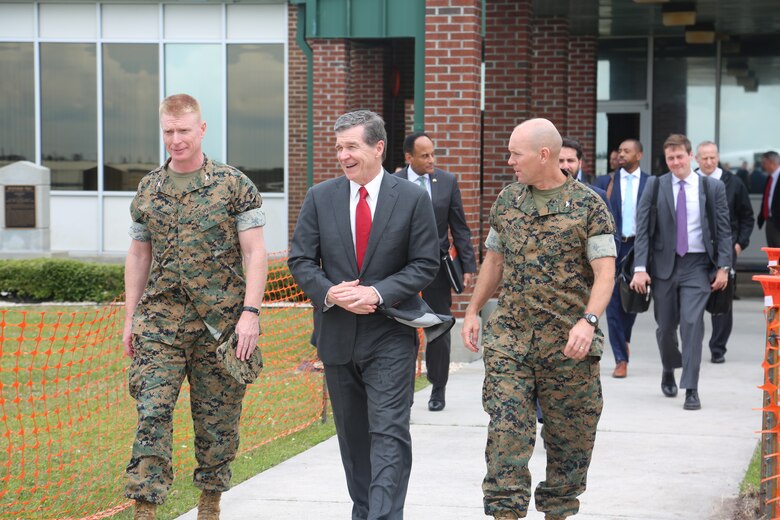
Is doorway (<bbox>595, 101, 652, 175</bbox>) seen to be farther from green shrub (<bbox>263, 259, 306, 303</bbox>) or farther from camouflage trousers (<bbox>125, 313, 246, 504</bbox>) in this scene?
camouflage trousers (<bbox>125, 313, 246, 504</bbox>)

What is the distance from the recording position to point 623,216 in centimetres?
1050

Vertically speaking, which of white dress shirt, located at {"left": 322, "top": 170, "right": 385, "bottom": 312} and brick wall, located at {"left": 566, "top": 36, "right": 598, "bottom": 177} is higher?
brick wall, located at {"left": 566, "top": 36, "right": 598, "bottom": 177}

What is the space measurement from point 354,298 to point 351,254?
281 millimetres

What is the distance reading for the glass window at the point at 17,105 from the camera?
22062 mm

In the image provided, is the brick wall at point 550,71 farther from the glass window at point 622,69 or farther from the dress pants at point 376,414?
the dress pants at point 376,414

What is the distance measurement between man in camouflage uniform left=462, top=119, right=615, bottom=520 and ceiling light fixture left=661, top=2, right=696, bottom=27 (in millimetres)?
11127

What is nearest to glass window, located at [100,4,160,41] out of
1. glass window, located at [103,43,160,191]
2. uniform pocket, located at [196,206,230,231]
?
glass window, located at [103,43,160,191]

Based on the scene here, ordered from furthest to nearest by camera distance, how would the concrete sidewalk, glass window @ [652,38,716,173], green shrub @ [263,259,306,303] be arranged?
glass window @ [652,38,716,173] < green shrub @ [263,259,306,303] < the concrete sidewalk

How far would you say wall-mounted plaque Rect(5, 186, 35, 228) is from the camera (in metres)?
19.3

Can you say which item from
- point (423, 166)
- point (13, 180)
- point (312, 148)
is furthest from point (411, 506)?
point (13, 180)

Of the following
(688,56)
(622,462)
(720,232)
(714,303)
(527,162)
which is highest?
(688,56)

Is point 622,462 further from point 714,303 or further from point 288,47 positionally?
Result: point 288,47

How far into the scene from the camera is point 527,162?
16.6 feet

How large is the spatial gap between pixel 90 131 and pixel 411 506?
17218 mm
